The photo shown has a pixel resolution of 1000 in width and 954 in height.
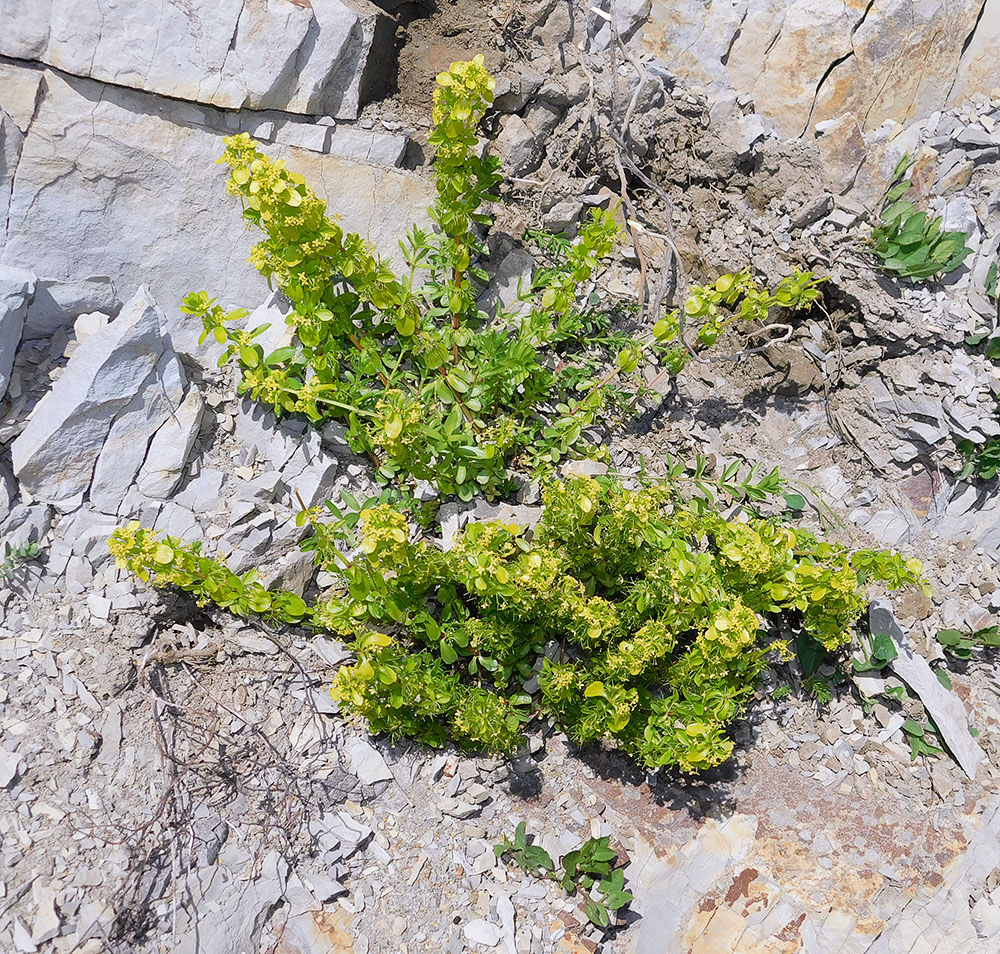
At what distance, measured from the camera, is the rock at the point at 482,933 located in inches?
120

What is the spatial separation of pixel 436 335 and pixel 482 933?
2482mm

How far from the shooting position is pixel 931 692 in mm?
3658

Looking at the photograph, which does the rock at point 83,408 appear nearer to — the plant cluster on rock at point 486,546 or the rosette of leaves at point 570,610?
the plant cluster on rock at point 486,546

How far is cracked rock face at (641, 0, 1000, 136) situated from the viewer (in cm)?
415

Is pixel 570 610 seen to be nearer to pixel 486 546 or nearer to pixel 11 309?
pixel 486 546

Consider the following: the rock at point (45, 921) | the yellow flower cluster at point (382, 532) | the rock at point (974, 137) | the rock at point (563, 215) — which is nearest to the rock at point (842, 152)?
the rock at point (974, 137)

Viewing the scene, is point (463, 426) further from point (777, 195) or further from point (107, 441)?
point (777, 195)

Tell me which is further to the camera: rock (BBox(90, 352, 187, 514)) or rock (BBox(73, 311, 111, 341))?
rock (BBox(73, 311, 111, 341))

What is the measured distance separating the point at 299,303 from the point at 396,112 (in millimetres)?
1418

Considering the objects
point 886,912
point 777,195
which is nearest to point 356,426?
point 777,195

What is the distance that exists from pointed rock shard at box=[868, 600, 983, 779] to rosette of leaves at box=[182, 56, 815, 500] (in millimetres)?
1581

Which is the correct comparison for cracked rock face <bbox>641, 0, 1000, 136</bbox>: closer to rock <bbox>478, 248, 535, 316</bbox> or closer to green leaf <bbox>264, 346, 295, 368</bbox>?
rock <bbox>478, 248, 535, 316</bbox>

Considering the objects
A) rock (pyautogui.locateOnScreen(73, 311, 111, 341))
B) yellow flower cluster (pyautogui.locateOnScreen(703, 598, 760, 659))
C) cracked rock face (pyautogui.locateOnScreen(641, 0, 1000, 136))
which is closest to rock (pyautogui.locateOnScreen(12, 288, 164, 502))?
rock (pyautogui.locateOnScreen(73, 311, 111, 341))

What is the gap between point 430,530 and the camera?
3699 mm
